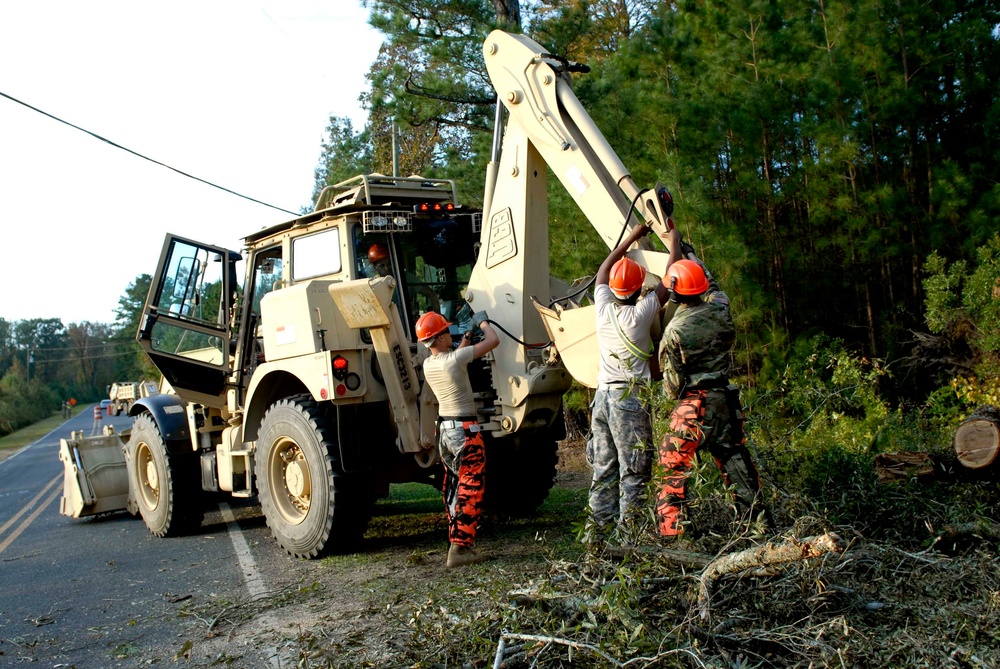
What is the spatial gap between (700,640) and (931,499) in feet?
8.45

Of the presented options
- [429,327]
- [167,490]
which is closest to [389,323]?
[429,327]

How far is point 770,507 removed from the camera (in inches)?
200

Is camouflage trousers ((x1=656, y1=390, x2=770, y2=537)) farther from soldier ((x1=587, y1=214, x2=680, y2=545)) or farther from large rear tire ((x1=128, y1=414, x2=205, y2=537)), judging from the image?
large rear tire ((x1=128, y1=414, x2=205, y2=537))

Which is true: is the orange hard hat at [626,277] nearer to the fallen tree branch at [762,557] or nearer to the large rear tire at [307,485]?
the fallen tree branch at [762,557]

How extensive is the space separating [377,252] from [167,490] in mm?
3737

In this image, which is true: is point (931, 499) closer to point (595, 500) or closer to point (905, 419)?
point (595, 500)

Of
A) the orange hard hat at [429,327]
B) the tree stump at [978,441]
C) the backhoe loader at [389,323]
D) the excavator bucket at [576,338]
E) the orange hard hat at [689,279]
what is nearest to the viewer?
the orange hard hat at [689,279]

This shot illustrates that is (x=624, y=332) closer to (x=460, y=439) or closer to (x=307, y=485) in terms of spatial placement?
(x=460, y=439)

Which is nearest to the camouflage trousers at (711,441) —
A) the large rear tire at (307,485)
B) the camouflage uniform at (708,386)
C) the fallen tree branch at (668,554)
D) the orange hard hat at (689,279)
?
the camouflage uniform at (708,386)

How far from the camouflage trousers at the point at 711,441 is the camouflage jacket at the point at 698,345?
3.9 inches

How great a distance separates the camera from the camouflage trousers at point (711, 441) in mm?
4980

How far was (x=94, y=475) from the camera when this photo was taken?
33.6ft

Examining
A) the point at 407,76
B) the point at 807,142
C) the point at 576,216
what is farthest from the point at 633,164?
the point at 407,76

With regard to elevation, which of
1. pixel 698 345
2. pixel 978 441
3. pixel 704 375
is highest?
pixel 698 345
